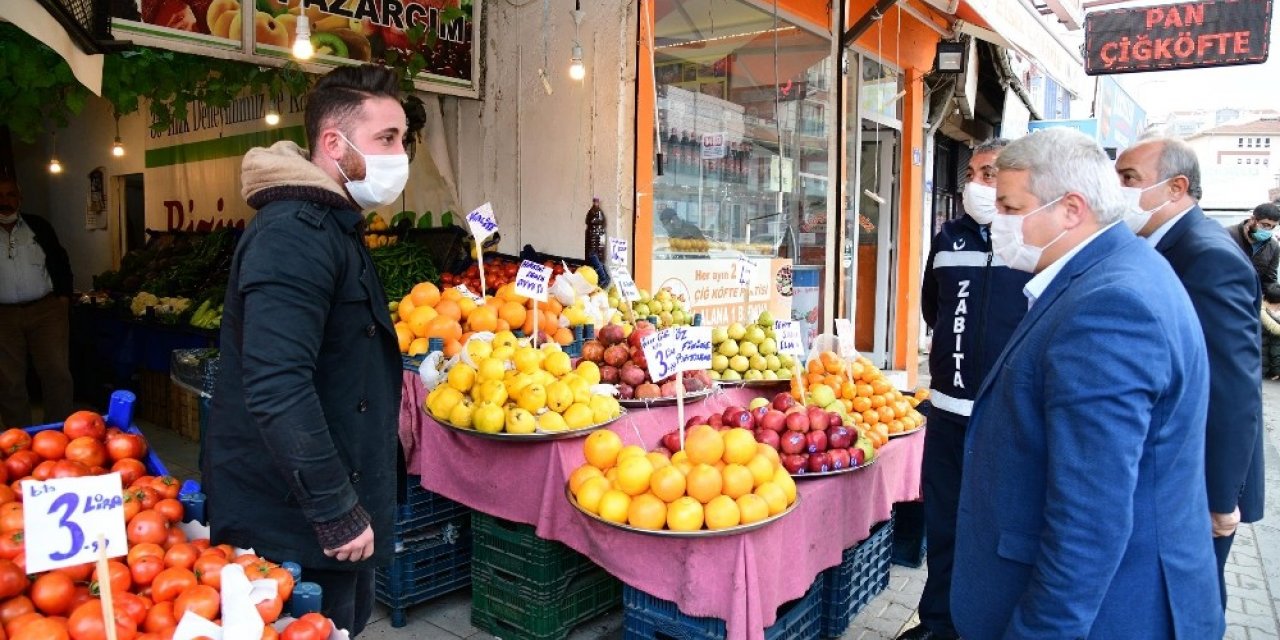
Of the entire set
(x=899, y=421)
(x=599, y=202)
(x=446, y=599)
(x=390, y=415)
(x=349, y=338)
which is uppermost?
(x=599, y=202)

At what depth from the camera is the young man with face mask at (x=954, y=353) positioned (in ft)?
11.0

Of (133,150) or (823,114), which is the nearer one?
(823,114)

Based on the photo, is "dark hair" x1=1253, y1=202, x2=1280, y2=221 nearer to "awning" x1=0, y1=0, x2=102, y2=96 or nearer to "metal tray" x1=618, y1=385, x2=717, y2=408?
"metal tray" x1=618, y1=385, x2=717, y2=408

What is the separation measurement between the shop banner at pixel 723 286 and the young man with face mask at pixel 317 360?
382 centimetres

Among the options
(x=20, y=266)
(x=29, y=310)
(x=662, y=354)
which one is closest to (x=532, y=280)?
(x=662, y=354)

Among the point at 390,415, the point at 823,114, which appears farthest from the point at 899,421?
the point at 823,114

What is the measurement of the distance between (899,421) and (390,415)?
280 centimetres

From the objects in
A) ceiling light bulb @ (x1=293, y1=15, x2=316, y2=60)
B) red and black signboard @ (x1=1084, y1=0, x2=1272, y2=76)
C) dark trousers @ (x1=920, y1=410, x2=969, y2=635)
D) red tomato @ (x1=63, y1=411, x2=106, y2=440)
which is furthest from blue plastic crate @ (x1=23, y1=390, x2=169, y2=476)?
red and black signboard @ (x1=1084, y1=0, x2=1272, y2=76)

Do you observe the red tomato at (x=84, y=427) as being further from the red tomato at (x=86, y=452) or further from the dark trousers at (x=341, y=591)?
the dark trousers at (x=341, y=591)

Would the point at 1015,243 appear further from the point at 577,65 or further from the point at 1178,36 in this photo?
the point at 1178,36

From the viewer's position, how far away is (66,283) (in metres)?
6.24

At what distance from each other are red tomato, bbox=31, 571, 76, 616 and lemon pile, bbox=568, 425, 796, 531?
5.03 ft

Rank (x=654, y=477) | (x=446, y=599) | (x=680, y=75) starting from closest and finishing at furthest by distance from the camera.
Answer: (x=654, y=477) < (x=446, y=599) < (x=680, y=75)

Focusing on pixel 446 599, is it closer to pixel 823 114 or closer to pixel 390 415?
pixel 390 415
